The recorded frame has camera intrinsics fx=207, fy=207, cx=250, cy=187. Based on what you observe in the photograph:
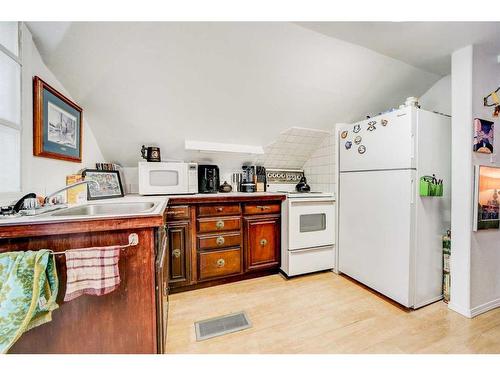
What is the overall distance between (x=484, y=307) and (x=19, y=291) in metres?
2.92

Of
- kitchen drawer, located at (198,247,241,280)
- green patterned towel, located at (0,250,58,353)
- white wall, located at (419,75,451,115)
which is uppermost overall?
white wall, located at (419,75,451,115)

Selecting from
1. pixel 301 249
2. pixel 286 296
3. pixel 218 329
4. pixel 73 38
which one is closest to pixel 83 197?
pixel 73 38

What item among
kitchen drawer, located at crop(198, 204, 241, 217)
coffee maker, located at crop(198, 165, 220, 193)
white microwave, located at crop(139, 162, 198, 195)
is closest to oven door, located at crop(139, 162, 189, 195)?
white microwave, located at crop(139, 162, 198, 195)

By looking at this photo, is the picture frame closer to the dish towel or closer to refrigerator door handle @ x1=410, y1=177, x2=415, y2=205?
the dish towel

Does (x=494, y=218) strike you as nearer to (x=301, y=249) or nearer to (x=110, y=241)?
(x=301, y=249)

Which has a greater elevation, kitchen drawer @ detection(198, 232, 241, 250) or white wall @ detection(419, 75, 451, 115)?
white wall @ detection(419, 75, 451, 115)

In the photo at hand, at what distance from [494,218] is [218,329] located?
2330mm

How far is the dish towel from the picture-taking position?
851mm

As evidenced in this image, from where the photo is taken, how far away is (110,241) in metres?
0.94

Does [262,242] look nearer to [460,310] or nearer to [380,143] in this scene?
[380,143]

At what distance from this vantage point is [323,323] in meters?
1.50

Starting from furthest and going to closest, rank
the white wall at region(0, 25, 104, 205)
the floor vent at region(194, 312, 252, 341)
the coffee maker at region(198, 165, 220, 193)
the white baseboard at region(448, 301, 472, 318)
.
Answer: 1. the coffee maker at region(198, 165, 220, 193)
2. the white baseboard at region(448, 301, 472, 318)
3. the floor vent at region(194, 312, 252, 341)
4. the white wall at region(0, 25, 104, 205)

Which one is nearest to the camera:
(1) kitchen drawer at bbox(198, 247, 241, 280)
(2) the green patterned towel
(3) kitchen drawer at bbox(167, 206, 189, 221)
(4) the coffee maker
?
(2) the green patterned towel

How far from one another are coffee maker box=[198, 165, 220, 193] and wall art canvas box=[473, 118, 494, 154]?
7.60ft
